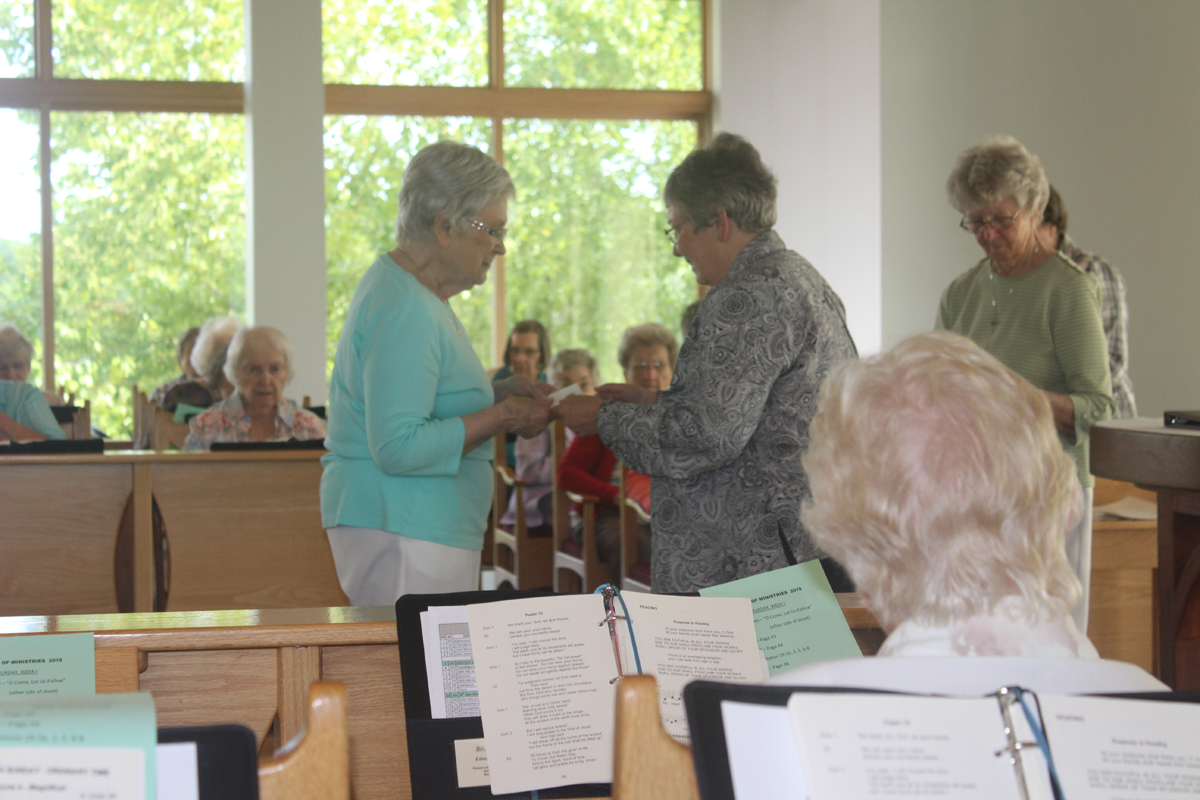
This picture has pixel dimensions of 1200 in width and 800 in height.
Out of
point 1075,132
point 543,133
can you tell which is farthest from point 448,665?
point 543,133

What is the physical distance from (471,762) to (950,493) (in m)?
0.60

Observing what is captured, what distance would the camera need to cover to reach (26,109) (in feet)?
22.6

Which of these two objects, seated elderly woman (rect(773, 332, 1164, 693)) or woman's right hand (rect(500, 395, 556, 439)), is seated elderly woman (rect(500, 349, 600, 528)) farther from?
seated elderly woman (rect(773, 332, 1164, 693))

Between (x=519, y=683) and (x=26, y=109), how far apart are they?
7094 mm

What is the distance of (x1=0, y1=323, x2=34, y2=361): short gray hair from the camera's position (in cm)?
546

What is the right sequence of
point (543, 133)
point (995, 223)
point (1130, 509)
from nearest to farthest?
point (995, 223) → point (1130, 509) → point (543, 133)

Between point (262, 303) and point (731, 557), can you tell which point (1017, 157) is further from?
point (262, 303)

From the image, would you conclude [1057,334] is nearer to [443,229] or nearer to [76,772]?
[443,229]

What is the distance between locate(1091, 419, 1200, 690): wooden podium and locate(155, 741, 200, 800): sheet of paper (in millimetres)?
1633

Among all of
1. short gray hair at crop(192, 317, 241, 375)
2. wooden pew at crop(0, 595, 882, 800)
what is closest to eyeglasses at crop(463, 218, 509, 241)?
wooden pew at crop(0, 595, 882, 800)

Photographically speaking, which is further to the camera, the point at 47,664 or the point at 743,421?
the point at 743,421

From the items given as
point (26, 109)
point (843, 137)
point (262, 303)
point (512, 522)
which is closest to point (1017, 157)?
point (512, 522)

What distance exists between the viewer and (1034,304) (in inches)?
108

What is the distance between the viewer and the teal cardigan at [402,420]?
1.93 meters
